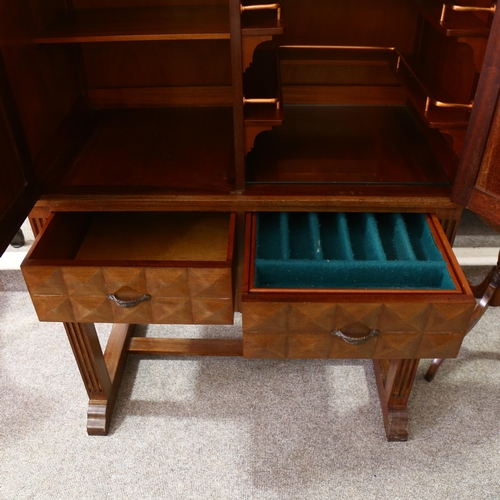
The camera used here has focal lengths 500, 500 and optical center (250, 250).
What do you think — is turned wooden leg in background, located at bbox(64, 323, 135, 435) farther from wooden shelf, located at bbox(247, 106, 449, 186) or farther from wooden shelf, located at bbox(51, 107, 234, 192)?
wooden shelf, located at bbox(247, 106, 449, 186)

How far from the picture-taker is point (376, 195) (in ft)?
2.84

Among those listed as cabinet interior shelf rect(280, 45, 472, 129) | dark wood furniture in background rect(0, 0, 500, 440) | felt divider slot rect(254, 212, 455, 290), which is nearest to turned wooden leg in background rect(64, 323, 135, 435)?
dark wood furniture in background rect(0, 0, 500, 440)

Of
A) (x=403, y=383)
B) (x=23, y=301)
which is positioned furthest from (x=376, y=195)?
(x=23, y=301)

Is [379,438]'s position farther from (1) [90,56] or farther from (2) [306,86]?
(1) [90,56]

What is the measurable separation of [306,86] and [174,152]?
0.35m

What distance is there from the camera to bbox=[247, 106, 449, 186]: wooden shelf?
0.92m

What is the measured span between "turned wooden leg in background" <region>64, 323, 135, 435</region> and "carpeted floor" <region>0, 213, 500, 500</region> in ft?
0.12

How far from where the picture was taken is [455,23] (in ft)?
2.47

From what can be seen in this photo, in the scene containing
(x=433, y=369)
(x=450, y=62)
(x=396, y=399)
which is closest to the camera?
(x=450, y=62)

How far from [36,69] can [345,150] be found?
589 millimetres

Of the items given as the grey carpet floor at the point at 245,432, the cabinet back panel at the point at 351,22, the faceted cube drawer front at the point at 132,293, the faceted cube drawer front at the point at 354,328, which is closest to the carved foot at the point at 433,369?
the grey carpet floor at the point at 245,432

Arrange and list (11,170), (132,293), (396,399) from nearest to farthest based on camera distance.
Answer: (11,170), (132,293), (396,399)

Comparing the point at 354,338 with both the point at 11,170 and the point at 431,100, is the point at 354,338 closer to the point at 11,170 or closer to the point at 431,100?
the point at 431,100

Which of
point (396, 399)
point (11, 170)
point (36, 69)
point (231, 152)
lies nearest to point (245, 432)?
point (396, 399)
